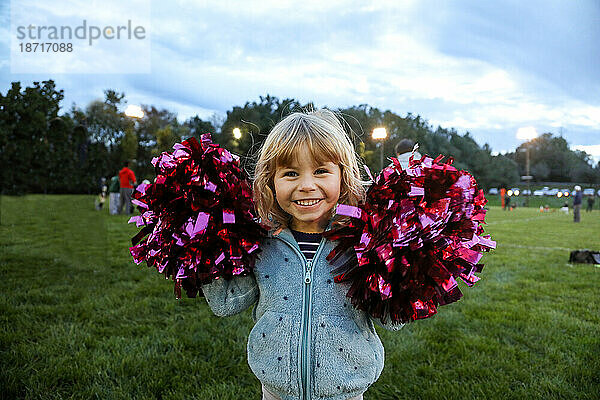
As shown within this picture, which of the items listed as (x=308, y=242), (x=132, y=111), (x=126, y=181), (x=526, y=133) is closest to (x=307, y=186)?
(x=308, y=242)

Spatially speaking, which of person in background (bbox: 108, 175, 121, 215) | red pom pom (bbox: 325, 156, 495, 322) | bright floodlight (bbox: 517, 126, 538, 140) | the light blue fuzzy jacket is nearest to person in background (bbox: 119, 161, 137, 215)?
person in background (bbox: 108, 175, 121, 215)

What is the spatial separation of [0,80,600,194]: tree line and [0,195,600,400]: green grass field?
1.49 m

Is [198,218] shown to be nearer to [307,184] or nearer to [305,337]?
[307,184]

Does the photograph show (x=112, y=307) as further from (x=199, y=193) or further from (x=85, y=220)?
(x=85, y=220)

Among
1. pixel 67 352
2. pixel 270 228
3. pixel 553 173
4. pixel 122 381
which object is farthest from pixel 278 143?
pixel 553 173

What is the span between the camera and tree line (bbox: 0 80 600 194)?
4.94 metres

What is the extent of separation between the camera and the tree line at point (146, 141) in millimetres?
4938

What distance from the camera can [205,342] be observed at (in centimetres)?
316

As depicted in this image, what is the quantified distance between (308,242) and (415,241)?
39 centimetres

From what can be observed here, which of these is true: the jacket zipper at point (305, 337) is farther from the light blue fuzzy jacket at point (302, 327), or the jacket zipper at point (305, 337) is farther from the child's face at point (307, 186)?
the child's face at point (307, 186)

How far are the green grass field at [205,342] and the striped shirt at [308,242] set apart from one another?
4.88ft

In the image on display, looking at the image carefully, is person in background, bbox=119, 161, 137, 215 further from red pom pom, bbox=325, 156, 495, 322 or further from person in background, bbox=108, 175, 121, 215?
red pom pom, bbox=325, 156, 495, 322

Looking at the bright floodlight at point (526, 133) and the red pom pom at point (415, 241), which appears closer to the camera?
the red pom pom at point (415, 241)

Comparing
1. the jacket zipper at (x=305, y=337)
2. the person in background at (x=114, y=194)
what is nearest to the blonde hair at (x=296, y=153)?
the jacket zipper at (x=305, y=337)
